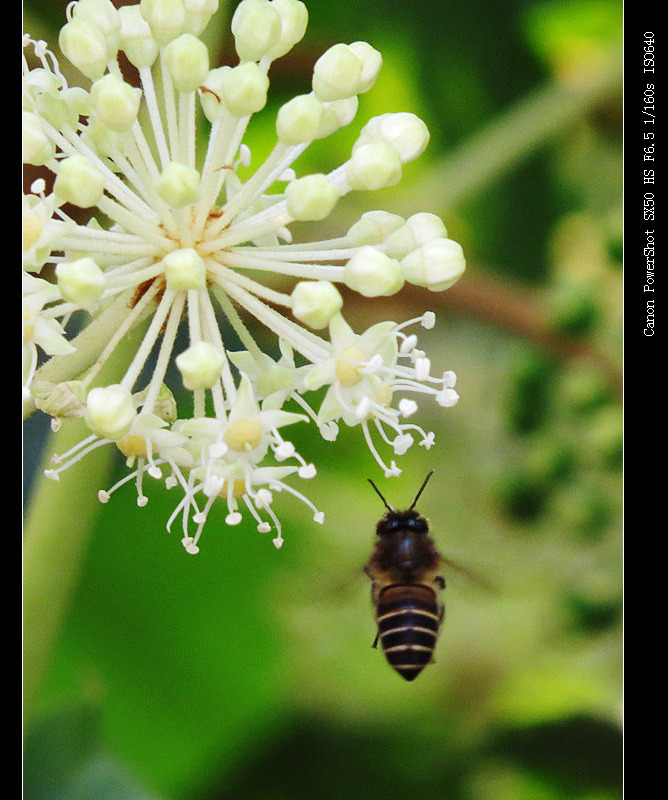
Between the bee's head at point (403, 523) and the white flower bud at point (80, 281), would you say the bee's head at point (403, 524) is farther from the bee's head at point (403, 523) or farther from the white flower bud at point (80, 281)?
the white flower bud at point (80, 281)

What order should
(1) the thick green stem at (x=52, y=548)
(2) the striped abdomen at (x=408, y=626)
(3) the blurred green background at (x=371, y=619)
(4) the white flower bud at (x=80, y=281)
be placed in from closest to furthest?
1. (4) the white flower bud at (x=80, y=281)
2. (2) the striped abdomen at (x=408, y=626)
3. (1) the thick green stem at (x=52, y=548)
4. (3) the blurred green background at (x=371, y=619)

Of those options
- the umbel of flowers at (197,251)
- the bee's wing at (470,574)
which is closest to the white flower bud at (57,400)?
the umbel of flowers at (197,251)

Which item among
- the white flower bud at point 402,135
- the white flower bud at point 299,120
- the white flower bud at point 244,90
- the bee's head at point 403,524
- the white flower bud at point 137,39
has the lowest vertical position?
the bee's head at point 403,524

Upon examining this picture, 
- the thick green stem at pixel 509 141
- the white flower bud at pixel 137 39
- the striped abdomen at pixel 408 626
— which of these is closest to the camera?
the white flower bud at pixel 137 39

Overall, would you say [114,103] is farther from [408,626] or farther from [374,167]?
[408,626]
